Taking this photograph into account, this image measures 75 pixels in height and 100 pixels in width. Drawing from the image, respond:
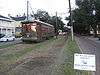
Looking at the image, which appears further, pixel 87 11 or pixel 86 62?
pixel 87 11

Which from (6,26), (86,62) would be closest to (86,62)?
(86,62)

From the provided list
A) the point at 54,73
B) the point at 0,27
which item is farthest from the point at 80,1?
the point at 54,73

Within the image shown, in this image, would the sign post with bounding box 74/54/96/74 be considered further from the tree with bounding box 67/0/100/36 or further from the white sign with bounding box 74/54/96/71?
the tree with bounding box 67/0/100/36

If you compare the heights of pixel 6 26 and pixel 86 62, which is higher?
pixel 6 26

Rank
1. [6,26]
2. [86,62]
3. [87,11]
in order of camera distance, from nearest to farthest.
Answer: [86,62] → [87,11] → [6,26]

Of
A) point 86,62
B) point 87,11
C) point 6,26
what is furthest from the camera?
point 6,26

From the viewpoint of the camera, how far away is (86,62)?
836 cm

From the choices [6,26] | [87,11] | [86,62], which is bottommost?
[86,62]

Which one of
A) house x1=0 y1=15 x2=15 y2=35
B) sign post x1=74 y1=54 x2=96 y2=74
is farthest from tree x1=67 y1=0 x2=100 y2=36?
sign post x1=74 y1=54 x2=96 y2=74

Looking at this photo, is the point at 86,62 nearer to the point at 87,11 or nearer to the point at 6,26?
the point at 87,11

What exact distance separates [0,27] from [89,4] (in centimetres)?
2645

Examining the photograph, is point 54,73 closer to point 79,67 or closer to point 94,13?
point 79,67

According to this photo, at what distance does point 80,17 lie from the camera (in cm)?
8512

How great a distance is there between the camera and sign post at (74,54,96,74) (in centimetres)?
833
